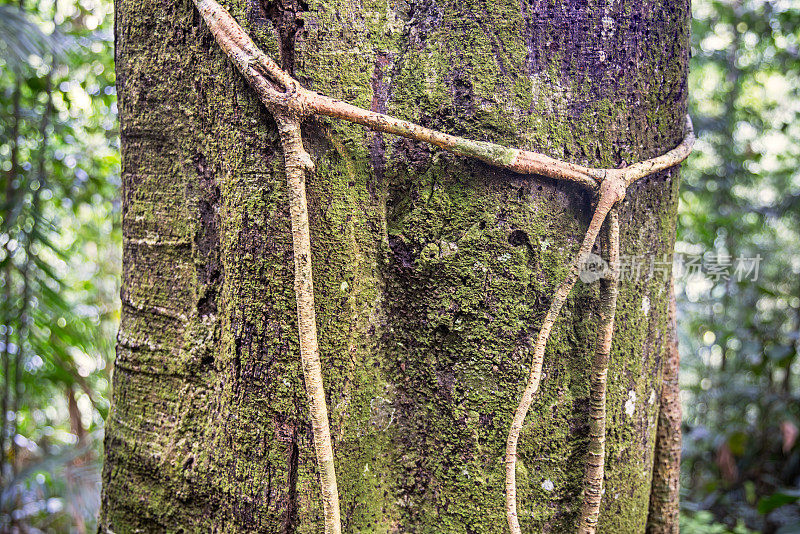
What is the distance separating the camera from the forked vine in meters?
0.67

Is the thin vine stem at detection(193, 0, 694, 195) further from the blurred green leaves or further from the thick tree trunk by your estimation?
the blurred green leaves

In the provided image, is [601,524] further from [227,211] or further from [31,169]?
[31,169]

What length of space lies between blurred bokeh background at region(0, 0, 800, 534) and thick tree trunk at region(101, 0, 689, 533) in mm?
761

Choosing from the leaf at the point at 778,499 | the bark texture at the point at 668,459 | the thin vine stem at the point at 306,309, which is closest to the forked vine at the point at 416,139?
the thin vine stem at the point at 306,309

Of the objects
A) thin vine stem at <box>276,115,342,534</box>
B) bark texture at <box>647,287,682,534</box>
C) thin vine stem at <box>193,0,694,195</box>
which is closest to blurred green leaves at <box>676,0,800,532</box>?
bark texture at <box>647,287,682,534</box>

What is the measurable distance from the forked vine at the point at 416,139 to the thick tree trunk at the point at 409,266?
0.02 m

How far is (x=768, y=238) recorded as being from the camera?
10.5ft

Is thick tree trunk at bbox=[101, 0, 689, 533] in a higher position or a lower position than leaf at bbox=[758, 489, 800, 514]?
higher

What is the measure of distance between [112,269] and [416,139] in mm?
2894

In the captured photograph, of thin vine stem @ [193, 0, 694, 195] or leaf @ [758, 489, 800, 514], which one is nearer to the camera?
thin vine stem @ [193, 0, 694, 195]

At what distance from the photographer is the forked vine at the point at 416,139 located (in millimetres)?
668

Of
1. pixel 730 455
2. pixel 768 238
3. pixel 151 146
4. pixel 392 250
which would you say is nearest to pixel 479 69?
pixel 392 250

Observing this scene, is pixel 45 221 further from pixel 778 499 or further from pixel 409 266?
pixel 778 499

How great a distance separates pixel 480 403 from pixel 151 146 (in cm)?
67
